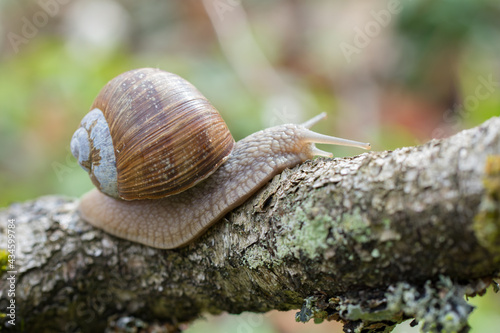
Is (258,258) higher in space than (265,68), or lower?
lower

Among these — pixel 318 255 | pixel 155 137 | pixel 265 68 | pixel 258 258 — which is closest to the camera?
pixel 318 255

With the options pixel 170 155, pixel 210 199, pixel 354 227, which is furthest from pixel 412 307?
pixel 170 155

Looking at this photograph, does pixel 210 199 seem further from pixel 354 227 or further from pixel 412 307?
pixel 412 307

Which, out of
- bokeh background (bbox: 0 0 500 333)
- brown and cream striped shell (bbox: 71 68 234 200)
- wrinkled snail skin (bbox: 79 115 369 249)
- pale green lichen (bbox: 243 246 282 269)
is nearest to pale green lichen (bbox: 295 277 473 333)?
pale green lichen (bbox: 243 246 282 269)

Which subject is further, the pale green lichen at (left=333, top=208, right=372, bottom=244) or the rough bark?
the pale green lichen at (left=333, top=208, right=372, bottom=244)

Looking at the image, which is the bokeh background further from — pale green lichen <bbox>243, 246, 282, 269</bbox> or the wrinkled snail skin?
pale green lichen <bbox>243, 246, 282, 269</bbox>
